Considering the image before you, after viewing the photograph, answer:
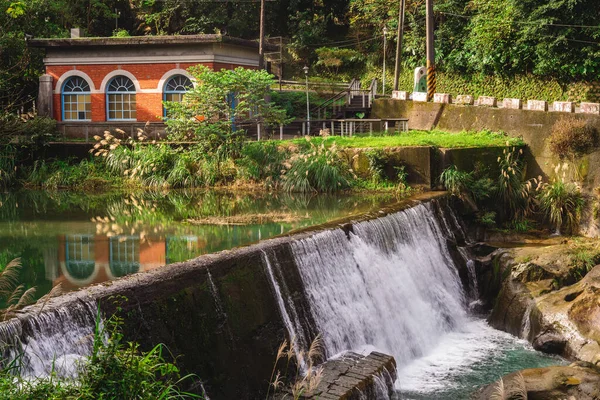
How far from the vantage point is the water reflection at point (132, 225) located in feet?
36.2

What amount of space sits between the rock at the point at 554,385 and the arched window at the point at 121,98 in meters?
18.4

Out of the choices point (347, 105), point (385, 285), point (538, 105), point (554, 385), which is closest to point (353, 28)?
point (347, 105)

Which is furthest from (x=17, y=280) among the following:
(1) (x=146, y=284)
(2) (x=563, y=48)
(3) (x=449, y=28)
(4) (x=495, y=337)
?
(3) (x=449, y=28)

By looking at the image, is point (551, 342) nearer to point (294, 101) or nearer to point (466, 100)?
point (466, 100)

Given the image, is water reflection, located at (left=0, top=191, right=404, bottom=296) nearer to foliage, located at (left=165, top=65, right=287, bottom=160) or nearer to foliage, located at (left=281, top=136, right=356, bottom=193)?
foliage, located at (left=281, top=136, right=356, bottom=193)

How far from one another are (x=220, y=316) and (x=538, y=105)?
13678 millimetres

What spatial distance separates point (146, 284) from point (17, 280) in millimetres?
2724

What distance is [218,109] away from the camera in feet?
68.8

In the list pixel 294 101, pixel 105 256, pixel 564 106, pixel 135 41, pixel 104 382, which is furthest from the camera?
pixel 294 101

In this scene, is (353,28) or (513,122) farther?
(353,28)

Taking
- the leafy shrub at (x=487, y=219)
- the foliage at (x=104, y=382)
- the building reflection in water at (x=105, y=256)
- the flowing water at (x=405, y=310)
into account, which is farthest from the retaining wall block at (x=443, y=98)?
the foliage at (x=104, y=382)

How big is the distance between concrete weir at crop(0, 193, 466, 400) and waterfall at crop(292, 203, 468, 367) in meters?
0.11

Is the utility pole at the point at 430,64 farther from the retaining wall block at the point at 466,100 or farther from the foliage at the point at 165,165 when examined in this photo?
the foliage at the point at 165,165

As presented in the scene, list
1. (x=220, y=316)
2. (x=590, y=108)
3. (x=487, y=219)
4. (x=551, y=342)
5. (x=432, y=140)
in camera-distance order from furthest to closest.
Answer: (x=432, y=140) < (x=590, y=108) < (x=487, y=219) < (x=551, y=342) < (x=220, y=316)
